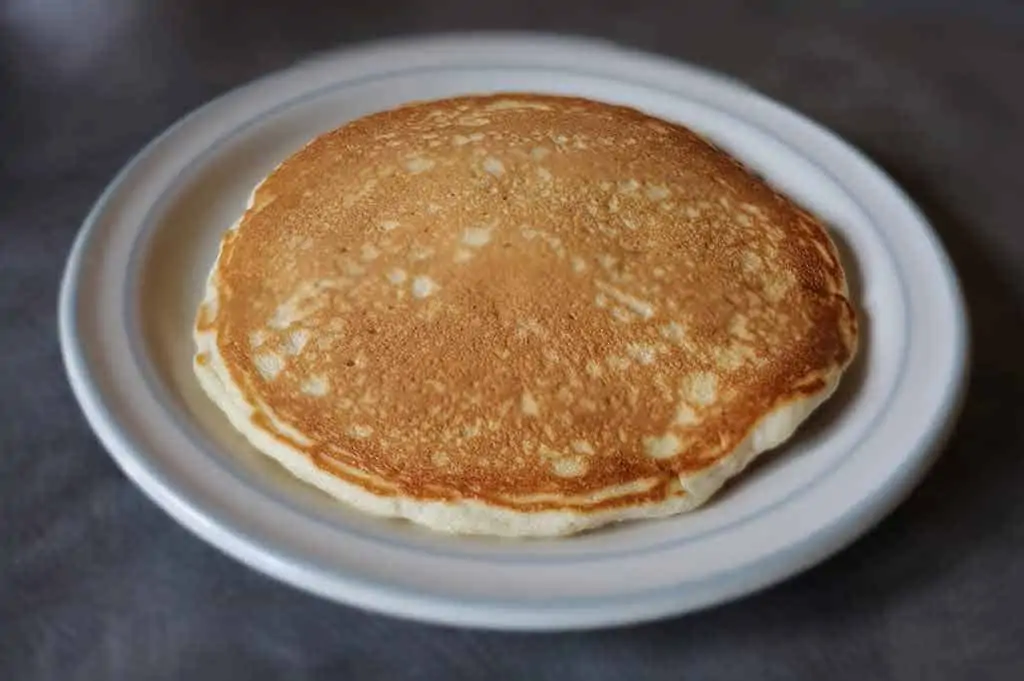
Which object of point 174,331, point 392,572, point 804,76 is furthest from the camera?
point 804,76

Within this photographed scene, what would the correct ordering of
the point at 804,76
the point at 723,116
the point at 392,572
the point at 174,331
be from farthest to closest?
the point at 804,76 < the point at 723,116 < the point at 174,331 < the point at 392,572

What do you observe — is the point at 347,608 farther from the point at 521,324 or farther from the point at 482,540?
the point at 521,324

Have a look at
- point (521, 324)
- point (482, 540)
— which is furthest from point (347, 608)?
point (521, 324)

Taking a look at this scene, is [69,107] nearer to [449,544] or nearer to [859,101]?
[449,544]

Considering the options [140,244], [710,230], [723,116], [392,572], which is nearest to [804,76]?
[723,116]
